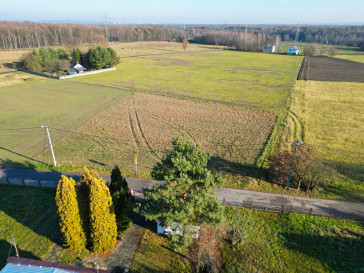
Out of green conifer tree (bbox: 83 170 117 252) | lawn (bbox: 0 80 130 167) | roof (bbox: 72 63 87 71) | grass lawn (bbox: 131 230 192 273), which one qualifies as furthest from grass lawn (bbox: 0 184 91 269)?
roof (bbox: 72 63 87 71)

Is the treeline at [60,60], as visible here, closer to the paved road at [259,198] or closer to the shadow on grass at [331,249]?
the paved road at [259,198]

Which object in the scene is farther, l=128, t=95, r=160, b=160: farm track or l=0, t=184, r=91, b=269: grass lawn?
l=128, t=95, r=160, b=160: farm track

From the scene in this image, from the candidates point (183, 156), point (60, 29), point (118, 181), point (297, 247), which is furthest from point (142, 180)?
point (60, 29)

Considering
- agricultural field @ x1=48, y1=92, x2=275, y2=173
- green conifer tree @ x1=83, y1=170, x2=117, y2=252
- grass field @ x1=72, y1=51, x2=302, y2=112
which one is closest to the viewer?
green conifer tree @ x1=83, y1=170, x2=117, y2=252

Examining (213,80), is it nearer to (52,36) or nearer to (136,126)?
(136,126)


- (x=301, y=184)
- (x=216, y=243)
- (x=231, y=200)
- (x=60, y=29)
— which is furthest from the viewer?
(x=60, y=29)

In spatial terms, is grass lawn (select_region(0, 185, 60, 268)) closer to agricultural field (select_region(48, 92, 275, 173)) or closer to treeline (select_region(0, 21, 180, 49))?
agricultural field (select_region(48, 92, 275, 173))

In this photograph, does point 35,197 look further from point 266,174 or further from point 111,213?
point 266,174
